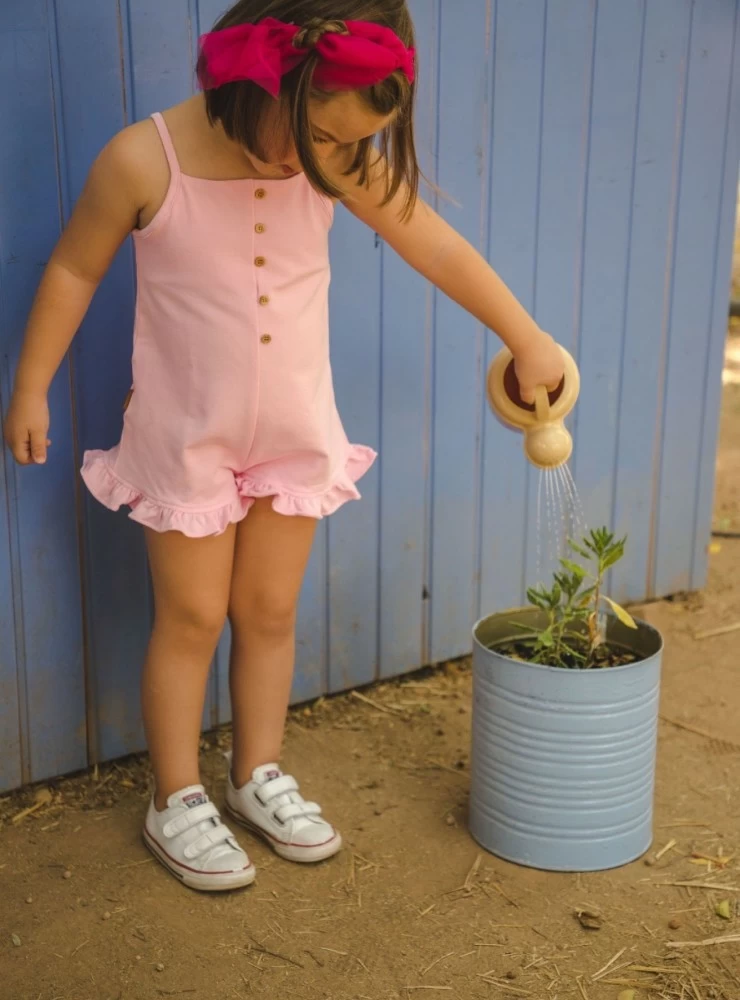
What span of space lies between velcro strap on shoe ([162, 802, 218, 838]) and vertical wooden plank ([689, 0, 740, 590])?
1877 mm

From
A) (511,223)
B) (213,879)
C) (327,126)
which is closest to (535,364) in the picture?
(327,126)

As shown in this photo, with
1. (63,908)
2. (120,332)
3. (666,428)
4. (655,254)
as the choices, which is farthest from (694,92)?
(63,908)

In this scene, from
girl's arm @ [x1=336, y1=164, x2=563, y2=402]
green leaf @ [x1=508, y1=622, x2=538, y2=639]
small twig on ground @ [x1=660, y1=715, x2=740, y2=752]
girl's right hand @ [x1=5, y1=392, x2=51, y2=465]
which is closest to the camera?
girl's right hand @ [x1=5, y1=392, x2=51, y2=465]

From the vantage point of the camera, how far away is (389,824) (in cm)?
227

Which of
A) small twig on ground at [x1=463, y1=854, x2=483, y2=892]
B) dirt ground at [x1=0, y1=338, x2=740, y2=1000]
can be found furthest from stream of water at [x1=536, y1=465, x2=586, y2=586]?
small twig on ground at [x1=463, y1=854, x2=483, y2=892]

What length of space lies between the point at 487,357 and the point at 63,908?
149cm

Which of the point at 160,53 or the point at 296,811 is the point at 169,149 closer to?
the point at 160,53

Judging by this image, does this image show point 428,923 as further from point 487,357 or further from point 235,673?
point 487,357

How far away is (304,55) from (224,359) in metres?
0.48

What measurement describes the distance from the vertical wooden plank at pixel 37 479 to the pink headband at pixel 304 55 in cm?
50

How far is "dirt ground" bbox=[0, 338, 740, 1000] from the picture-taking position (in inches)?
71.4

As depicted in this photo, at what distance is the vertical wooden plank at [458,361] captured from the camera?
2.54m

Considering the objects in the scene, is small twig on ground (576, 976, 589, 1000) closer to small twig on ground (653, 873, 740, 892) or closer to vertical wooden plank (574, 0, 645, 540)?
small twig on ground (653, 873, 740, 892)

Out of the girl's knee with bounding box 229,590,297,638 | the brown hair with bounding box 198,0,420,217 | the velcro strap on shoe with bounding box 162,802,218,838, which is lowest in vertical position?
the velcro strap on shoe with bounding box 162,802,218,838
